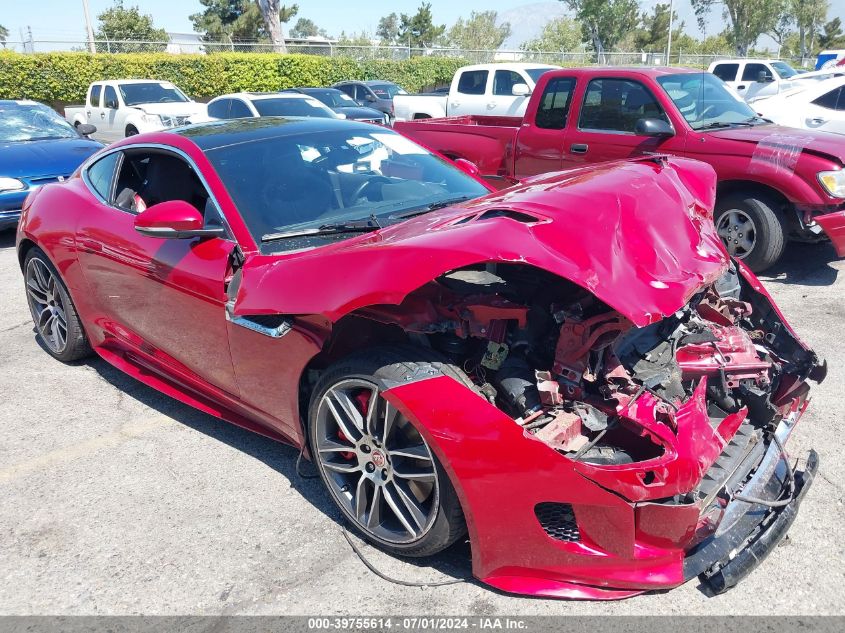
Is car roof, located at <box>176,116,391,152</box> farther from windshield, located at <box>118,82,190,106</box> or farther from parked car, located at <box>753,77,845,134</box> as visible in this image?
windshield, located at <box>118,82,190,106</box>

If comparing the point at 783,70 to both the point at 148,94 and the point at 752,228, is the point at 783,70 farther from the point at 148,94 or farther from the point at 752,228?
the point at 752,228

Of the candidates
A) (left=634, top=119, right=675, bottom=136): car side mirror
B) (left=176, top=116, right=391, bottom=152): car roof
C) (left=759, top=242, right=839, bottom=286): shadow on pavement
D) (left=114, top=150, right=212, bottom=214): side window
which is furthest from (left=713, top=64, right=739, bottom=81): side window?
(left=114, top=150, right=212, bottom=214): side window

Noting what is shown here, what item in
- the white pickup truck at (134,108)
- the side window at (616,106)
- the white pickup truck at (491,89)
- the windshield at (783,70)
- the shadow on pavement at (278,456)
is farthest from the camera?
the windshield at (783,70)

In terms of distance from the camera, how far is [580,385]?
8.70 feet

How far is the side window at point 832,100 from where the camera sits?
11.2 metres

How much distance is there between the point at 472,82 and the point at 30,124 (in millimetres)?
8333

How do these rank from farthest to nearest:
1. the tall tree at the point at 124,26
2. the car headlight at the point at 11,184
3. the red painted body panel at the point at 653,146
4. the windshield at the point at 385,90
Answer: the tall tree at the point at 124,26 < the windshield at the point at 385,90 < the car headlight at the point at 11,184 < the red painted body panel at the point at 653,146

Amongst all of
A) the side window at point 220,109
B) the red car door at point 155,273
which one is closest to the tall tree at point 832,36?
the side window at point 220,109

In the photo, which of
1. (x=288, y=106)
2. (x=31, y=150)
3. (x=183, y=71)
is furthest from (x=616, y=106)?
(x=183, y=71)

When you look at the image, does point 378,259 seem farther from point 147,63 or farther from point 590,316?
point 147,63

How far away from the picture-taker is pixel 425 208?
366cm

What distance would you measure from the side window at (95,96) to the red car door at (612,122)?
1326 centimetres

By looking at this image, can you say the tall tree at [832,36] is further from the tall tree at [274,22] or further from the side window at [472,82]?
the side window at [472,82]

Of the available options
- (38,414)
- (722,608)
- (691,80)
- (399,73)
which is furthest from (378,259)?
(399,73)
